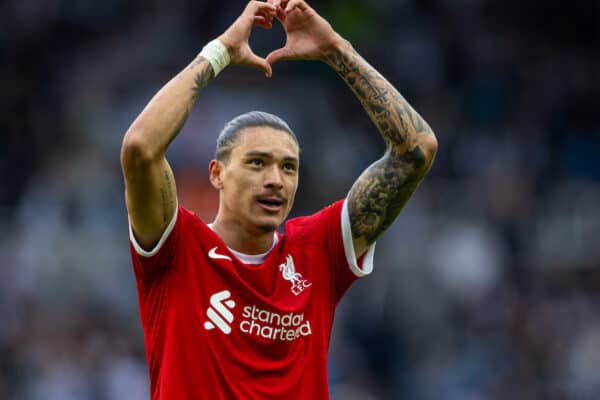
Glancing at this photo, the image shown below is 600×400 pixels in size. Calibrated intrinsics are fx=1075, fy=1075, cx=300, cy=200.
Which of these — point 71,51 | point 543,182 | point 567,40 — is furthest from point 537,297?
point 71,51

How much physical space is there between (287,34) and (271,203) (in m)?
0.83

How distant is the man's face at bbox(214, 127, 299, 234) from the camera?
4.93 m

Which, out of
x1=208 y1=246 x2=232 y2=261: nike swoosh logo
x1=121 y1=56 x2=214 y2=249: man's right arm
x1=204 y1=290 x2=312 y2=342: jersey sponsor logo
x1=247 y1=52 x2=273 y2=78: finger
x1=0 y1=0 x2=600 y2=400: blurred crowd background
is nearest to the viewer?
x1=121 y1=56 x2=214 y2=249: man's right arm

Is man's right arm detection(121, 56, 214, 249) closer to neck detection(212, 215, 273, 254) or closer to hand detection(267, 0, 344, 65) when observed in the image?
neck detection(212, 215, 273, 254)

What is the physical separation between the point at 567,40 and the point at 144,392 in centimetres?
978

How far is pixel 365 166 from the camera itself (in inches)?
549

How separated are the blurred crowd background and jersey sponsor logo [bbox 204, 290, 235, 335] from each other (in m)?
6.42

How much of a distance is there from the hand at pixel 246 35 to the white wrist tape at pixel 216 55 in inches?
0.9

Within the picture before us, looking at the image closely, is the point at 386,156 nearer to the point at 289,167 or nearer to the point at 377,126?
the point at 377,126

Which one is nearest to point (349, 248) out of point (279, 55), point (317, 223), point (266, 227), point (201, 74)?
point (317, 223)

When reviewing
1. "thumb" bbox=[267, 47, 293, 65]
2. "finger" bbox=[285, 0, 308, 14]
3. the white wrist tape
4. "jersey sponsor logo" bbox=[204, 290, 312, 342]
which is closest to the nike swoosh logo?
"jersey sponsor logo" bbox=[204, 290, 312, 342]

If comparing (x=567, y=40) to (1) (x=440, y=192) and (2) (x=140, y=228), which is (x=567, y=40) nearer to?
(1) (x=440, y=192)

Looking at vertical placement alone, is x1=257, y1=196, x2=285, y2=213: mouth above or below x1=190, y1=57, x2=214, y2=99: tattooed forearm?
below

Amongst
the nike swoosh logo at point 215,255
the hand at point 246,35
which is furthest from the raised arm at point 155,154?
the nike swoosh logo at point 215,255
